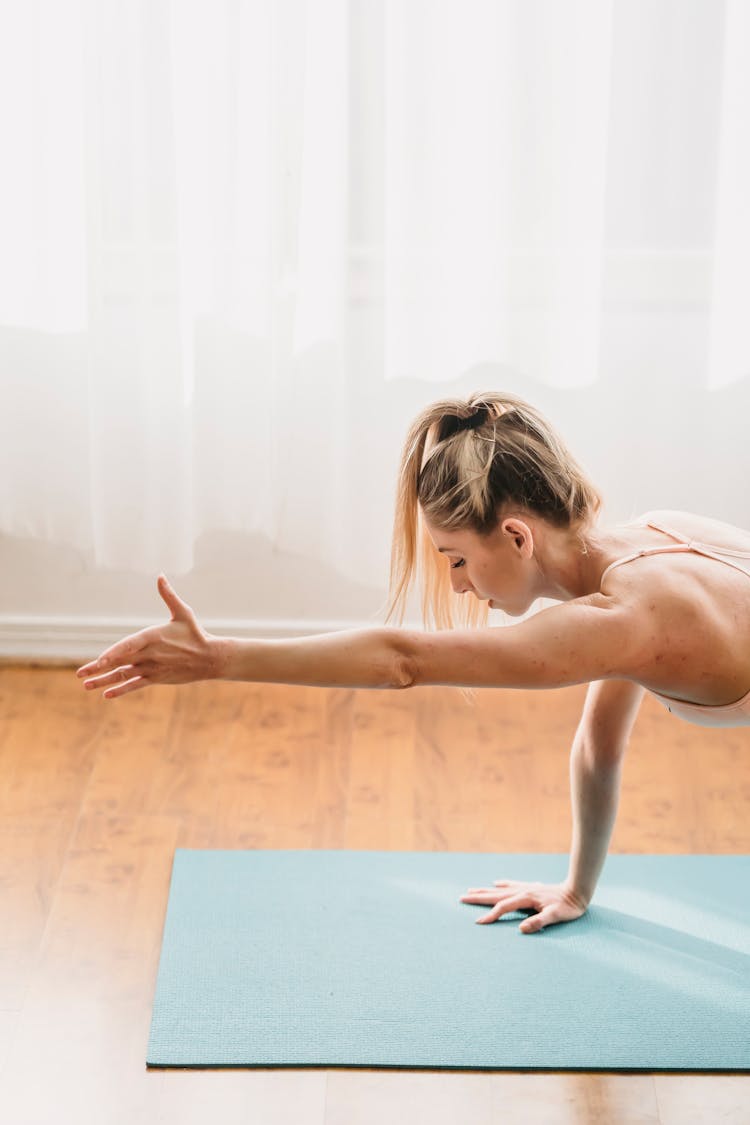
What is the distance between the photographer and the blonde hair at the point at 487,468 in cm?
187

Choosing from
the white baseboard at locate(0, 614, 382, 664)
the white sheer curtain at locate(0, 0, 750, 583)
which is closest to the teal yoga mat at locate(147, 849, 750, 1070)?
the white baseboard at locate(0, 614, 382, 664)

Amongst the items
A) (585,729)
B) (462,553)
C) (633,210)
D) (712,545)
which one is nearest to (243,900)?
(585,729)

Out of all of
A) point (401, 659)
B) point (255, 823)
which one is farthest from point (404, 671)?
point (255, 823)

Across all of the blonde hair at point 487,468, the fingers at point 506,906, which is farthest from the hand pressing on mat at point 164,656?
the fingers at point 506,906

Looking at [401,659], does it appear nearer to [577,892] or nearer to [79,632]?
[577,892]

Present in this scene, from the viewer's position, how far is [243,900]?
8.13 feet

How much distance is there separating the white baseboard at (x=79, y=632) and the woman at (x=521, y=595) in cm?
130

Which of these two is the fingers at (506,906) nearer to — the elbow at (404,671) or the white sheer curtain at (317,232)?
the elbow at (404,671)

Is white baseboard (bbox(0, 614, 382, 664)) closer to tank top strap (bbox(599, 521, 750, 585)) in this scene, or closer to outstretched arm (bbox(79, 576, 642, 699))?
tank top strap (bbox(599, 521, 750, 585))

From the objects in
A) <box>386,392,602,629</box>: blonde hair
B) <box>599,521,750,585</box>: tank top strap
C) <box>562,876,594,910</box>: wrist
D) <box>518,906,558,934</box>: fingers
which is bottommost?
<box>518,906,558,934</box>: fingers

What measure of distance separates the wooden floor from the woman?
67cm

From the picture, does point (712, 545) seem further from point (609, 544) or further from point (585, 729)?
point (585, 729)

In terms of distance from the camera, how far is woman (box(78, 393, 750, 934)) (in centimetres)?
168

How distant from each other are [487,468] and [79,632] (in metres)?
1.79
